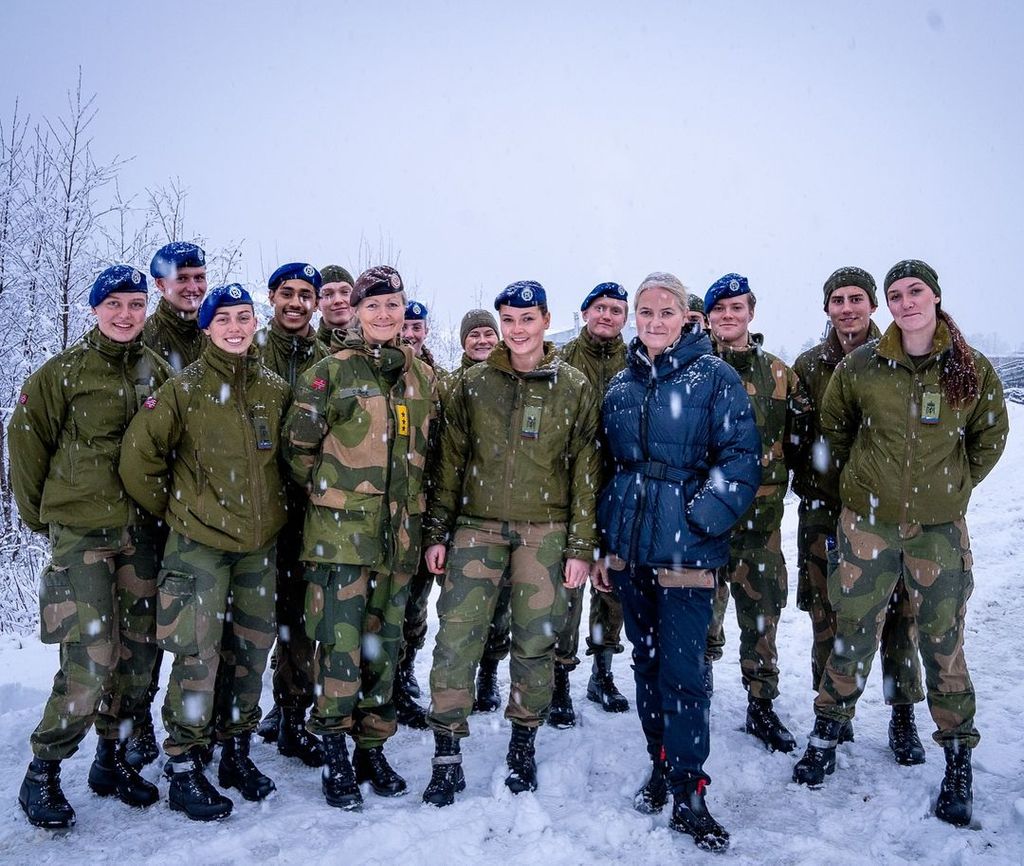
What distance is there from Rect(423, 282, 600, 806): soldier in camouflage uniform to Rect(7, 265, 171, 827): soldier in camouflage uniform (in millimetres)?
1590

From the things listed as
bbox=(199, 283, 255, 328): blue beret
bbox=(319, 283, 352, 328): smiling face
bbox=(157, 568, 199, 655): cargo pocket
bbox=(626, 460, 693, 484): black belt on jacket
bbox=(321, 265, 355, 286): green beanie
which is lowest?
bbox=(157, 568, 199, 655): cargo pocket

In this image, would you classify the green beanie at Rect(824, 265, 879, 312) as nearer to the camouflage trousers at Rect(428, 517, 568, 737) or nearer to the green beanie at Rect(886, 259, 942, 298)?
the green beanie at Rect(886, 259, 942, 298)

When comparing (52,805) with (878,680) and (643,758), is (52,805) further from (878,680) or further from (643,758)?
(878,680)

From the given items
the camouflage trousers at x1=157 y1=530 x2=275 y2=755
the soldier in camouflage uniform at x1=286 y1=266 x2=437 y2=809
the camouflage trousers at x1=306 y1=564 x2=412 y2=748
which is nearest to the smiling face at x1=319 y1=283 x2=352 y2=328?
the soldier in camouflage uniform at x1=286 y1=266 x2=437 y2=809

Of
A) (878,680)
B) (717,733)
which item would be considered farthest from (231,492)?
(878,680)

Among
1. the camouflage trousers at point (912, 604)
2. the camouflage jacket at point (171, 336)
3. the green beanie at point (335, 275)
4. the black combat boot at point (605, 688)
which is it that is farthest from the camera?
the green beanie at point (335, 275)

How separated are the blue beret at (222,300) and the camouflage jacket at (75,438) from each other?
1.45 ft

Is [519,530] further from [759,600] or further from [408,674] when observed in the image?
[408,674]

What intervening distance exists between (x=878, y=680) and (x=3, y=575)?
10.3 m

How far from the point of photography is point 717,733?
431cm

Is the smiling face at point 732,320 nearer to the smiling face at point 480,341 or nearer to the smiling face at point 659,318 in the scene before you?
the smiling face at point 659,318

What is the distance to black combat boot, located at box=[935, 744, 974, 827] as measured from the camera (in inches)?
130

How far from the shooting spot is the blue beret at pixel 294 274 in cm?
430

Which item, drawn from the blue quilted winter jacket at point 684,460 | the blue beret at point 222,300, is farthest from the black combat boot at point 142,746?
the blue quilted winter jacket at point 684,460
